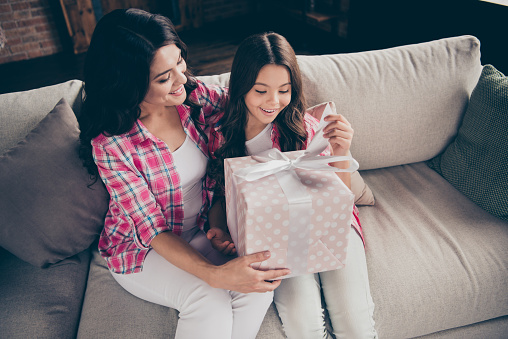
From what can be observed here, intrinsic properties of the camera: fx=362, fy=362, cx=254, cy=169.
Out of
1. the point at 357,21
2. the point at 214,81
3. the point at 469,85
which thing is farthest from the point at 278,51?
the point at 357,21

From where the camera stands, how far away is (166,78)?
108 cm

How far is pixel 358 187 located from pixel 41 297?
121 centimetres

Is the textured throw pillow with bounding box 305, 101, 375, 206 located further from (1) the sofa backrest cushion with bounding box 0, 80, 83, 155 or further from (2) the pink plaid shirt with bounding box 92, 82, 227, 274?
(1) the sofa backrest cushion with bounding box 0, 80, 83, 155

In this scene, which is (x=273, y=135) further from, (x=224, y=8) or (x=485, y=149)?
(x=224, y=8)

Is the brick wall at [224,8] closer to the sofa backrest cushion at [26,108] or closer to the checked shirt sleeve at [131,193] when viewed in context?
the sofa backrest cushion at [26,108]

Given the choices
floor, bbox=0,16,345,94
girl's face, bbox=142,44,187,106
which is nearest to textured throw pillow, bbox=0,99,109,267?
girl's face, bbox=142,44,187,106

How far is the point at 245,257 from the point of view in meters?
0.95

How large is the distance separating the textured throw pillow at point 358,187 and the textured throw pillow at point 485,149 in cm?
40

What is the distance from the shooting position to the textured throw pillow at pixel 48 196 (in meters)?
1.18

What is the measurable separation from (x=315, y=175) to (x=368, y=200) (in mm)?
639

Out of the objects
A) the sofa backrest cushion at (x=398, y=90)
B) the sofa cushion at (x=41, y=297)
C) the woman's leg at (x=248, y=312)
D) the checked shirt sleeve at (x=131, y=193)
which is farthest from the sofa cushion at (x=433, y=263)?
the sofa cushion at (x=41, y=297)

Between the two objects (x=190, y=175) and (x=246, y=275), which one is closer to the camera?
(x=246, y=275)

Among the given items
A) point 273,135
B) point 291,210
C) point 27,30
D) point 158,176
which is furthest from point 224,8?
point 291,210

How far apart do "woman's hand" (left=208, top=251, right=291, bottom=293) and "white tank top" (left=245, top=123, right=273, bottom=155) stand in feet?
1.46
